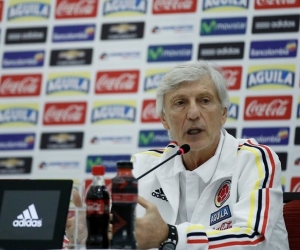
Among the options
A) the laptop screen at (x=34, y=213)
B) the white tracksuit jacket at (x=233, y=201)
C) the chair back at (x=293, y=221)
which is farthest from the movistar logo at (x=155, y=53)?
the laptop screen at (x=34, y=213)

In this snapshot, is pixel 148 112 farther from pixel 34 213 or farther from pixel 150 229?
pixel 34 213

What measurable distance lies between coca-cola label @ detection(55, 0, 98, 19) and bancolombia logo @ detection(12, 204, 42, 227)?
4246 millimetres

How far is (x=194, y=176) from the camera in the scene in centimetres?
278

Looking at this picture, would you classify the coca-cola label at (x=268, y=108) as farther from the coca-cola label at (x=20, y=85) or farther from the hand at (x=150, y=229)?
the hand at (x=150, y=229)

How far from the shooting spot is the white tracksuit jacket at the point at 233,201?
7.59 feet

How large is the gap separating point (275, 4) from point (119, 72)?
135 cm

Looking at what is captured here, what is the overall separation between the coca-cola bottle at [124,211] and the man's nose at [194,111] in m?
0.91

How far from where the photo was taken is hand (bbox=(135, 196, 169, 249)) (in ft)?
6.98

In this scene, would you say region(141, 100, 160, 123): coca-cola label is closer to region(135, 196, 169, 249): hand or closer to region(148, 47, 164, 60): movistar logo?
region(148, 47, 164, 60): movistar logo

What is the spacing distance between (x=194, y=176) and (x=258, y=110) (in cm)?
291

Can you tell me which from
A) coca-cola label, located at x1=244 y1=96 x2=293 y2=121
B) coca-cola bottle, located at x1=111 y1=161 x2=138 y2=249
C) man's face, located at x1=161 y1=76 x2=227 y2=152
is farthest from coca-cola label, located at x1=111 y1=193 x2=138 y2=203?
coca-cola label, located at x1=244 y1=96 x2=293 y2=121

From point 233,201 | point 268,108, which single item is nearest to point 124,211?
point 233,201

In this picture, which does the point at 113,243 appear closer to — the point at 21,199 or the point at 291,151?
the point at 21,199

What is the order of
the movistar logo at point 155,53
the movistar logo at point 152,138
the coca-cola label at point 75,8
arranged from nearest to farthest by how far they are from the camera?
the movistar logo at point 152,138
the movistar logo at point 155,53
the coca-cola label at point 75,8
